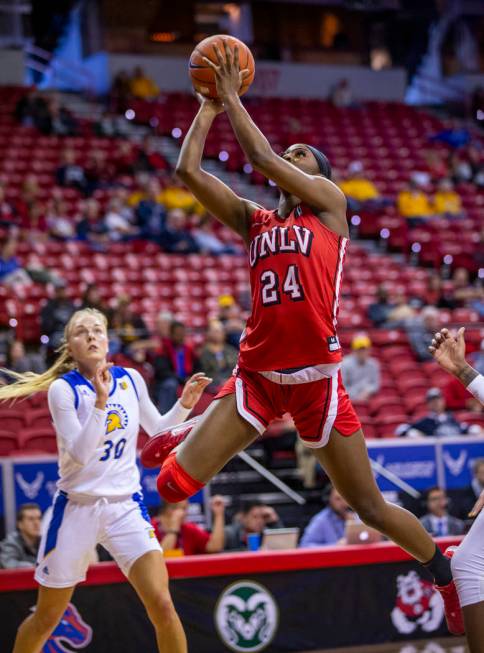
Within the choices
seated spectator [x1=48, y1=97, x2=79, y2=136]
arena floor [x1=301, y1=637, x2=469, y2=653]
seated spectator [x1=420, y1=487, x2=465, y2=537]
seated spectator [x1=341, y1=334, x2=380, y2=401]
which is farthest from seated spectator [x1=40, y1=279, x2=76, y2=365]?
seated spectator [x1=48, y1=97, x2=79, y2=136]

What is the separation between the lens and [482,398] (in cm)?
490

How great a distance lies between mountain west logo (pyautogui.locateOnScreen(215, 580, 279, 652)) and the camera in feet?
21.9

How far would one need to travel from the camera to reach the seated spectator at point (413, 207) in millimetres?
18078

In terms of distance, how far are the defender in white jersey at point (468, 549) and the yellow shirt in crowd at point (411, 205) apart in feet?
44.2

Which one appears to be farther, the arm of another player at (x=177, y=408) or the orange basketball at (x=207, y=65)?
the arm of another player at (x=177, y=408)

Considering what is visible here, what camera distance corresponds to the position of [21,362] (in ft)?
33.2

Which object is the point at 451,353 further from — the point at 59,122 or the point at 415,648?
the point at 59,122

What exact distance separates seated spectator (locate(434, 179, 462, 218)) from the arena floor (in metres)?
12.2

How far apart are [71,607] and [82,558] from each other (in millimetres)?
1384

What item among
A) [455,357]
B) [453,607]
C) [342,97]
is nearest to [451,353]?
[455,357]

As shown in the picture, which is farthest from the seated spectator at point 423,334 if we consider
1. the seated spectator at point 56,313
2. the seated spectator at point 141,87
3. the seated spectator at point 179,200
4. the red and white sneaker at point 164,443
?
the seated spectator at point 141,87

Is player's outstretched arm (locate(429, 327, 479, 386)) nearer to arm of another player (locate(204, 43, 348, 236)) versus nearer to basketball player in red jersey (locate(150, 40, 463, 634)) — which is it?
basketball player in red jersey (locate(150, 40, 463, 634))

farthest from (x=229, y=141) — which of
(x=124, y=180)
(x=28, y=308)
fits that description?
(x=28, y=308)

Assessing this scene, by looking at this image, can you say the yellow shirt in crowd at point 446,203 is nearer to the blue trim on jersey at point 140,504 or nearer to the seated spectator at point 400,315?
the seated spectator at point 400,315
